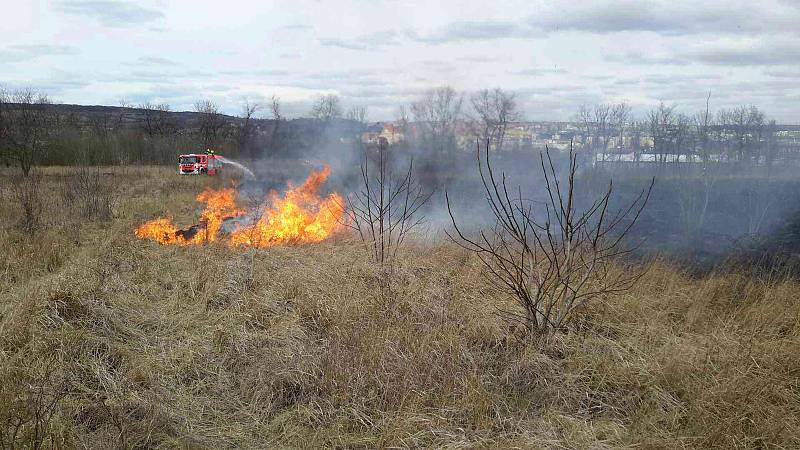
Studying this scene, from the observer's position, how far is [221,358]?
5086mm

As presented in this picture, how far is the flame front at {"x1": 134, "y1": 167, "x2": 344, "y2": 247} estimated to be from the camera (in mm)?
10570

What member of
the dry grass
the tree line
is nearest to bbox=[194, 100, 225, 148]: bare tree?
the tree line

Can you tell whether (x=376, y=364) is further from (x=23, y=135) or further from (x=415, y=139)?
(x=23, y=135)

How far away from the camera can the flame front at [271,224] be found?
416 inches

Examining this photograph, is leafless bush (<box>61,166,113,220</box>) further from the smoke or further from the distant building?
the distant building

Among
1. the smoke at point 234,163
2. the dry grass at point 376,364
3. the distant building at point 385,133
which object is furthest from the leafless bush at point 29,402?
the smoke at point 234,163

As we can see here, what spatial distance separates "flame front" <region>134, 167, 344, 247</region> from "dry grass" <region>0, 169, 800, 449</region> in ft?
10.2

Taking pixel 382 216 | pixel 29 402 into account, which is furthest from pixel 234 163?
pixel 29 402

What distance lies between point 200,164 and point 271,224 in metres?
19.7

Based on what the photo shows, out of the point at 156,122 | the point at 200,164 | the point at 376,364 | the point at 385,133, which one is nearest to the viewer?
the point at 376,364

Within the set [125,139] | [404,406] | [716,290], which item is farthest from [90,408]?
[125,139]

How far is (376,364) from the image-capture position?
4.55m

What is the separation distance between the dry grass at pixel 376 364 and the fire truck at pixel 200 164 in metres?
20.9

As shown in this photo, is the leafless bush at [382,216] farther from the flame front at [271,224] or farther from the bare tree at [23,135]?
the bare tree at [23,135]
